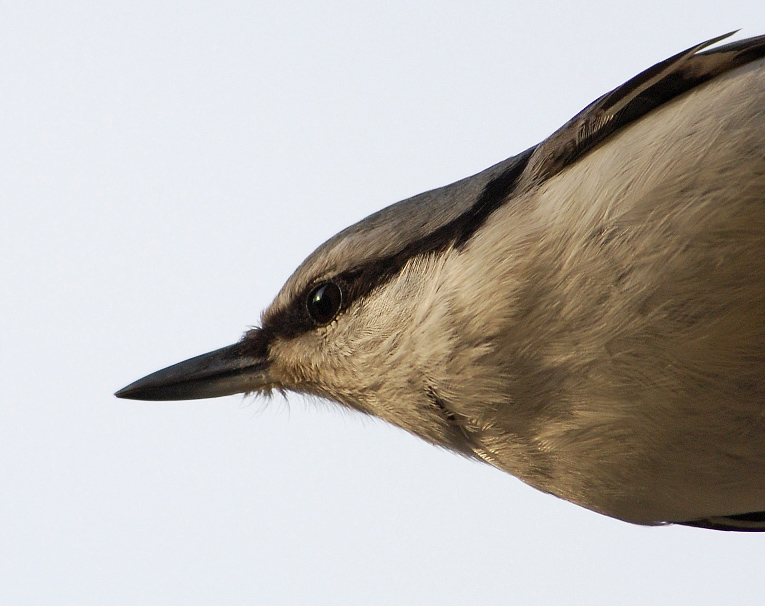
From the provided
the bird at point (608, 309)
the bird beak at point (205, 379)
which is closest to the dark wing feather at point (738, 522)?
the bird at point (608, 309)

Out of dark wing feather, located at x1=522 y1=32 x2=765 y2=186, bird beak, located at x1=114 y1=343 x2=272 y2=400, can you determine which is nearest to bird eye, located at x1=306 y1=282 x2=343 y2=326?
bird beak, located at x1=114 y1=343 x2=272 y2=400

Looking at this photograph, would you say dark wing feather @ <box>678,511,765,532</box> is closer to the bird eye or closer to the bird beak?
the bird eye

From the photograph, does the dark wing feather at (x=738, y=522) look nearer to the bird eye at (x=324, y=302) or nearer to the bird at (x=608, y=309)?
the bird at (x=608, y=309)

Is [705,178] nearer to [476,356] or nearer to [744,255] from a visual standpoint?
[744,255]

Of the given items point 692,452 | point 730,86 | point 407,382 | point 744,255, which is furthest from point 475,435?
point 730,86

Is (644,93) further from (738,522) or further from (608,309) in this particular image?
(738,522)

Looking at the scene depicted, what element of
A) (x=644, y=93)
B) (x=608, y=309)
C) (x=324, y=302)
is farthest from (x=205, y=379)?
(x=644, y=93)

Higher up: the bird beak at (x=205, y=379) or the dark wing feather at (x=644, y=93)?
the dark wing feather at (x=644, y=93)

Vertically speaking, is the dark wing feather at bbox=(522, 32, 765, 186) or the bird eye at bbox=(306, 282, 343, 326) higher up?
the dark wing feather at bbox=(522, 32, 765, 186)
